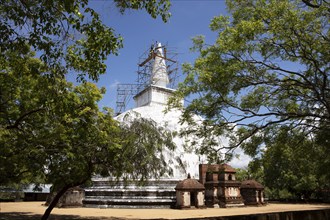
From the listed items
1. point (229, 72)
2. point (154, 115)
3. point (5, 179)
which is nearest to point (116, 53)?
point (229, 72)

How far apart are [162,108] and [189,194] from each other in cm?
1548

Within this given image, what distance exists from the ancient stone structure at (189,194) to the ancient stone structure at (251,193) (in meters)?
7.90

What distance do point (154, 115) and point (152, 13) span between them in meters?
29.4

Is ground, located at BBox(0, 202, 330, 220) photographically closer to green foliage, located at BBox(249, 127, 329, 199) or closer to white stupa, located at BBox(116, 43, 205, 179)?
green foliage, located at BBox(249, 127, 329, 199)

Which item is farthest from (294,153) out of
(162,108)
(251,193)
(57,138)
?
(162,108)

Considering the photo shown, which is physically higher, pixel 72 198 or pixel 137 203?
pixel 72 198

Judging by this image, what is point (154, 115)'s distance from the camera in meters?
36.5

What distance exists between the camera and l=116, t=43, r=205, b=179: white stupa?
31641mm

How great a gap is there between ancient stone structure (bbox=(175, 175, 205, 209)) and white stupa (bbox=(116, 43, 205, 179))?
3.12 meters

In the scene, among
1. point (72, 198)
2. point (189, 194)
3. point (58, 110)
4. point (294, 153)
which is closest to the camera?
point (58, 110)

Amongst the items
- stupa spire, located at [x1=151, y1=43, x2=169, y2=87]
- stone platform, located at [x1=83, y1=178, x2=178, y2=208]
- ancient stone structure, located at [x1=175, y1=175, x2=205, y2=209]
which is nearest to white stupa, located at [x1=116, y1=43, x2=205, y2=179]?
stupa spire, located at [x1=151, y1=43, x2=169, y2=87]

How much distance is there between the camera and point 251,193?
3434 cm

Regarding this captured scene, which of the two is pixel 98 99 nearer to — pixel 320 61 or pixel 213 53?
pixel 213 53

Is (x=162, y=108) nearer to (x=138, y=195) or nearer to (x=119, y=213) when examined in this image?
(x=138, y=195)
